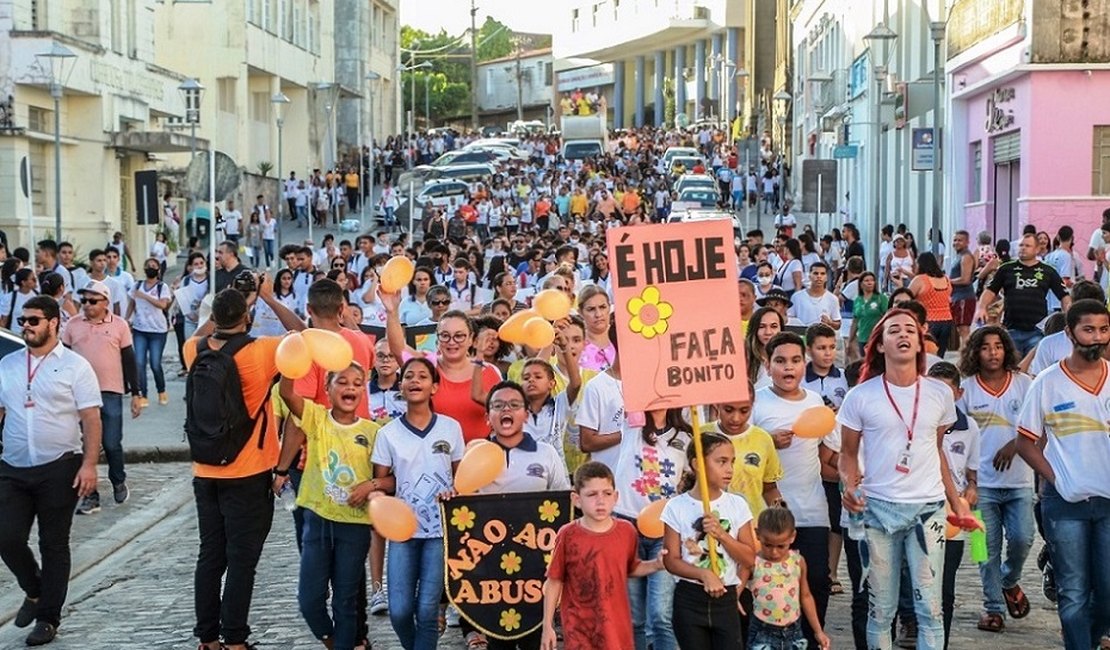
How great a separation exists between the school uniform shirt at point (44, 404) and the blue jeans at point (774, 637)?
407cm

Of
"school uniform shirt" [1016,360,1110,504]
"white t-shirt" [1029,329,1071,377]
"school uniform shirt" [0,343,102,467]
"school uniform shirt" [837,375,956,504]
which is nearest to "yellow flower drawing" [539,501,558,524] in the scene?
"school uniform shirt" [837,375,956,504]

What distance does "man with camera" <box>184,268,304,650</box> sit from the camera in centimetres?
918

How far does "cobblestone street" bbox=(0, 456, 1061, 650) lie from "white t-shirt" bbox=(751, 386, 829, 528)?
98 centimetres

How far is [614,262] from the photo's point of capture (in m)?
8.06

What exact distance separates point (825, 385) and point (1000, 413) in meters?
1.01

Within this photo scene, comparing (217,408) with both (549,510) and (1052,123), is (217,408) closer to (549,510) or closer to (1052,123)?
(549,510)

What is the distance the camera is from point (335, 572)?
9.07 meters

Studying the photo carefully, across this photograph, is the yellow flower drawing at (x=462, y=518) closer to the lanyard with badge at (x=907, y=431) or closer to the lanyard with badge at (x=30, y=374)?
the lanyard with badge at (x=907, y=431)

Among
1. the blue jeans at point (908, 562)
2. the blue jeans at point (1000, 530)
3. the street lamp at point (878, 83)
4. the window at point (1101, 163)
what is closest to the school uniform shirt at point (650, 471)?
the blue jeans at point (908, 562)

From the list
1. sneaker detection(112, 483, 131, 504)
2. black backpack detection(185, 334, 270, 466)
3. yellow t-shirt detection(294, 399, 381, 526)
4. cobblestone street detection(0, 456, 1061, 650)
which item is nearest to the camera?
yellow t-shirt detection(294, 399, 381, 526)

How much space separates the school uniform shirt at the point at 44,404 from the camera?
10.1 meters

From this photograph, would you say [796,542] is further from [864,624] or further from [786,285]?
[786,285]

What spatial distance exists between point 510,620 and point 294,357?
5.28 feet

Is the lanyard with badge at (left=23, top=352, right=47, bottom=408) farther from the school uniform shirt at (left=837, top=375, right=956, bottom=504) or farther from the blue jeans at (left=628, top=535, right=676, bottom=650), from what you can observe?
the school uniform shirt at (left=837, top=375, right=956, bottom=504)
